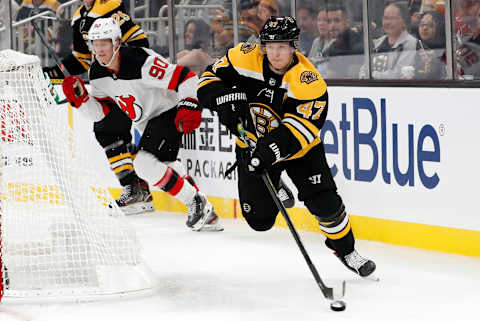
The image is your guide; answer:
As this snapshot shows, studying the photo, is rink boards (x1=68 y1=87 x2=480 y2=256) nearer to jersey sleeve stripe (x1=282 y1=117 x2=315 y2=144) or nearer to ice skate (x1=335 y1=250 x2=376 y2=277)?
ice skate (x1=335 y1=250 x2=376 y2=277)

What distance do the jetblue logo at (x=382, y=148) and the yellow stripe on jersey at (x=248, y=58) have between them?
1034 mm

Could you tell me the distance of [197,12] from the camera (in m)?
6.33

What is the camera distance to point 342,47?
5293 mm

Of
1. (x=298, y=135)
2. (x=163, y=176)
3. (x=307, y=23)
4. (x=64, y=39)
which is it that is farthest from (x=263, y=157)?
(x=64, y=39)

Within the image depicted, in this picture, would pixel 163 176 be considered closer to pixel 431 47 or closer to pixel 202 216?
pixel 202 216

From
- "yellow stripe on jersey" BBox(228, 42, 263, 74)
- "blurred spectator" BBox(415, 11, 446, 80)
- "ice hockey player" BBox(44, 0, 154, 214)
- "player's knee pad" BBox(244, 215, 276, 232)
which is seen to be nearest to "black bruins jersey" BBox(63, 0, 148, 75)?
"ice hockey player" BBox(44, 0, 154, 214)

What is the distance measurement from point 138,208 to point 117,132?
51cm

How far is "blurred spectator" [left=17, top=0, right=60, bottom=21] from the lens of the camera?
7.62 meters

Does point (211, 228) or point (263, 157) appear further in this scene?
point (211, 228)

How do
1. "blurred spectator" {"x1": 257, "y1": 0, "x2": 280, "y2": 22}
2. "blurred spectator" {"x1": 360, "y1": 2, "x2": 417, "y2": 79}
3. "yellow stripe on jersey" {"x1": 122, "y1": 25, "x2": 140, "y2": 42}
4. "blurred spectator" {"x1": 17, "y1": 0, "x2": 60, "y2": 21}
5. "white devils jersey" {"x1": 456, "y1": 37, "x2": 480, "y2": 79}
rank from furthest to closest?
"blurred spectator" {"x1": 17, "y1": 0, "x2": 60, "y2": 21}
"yellow stripe on jersey" {"x1": 122, "y1": 25, "x2": 140, "y2": 42}
"blurred spectator" {"x1": 257, "y1": 0, "x2": 280, "y2": 22}
"blurred spectator" {"x1": 360, "y1": 2, "x2": 417, "y2": 79}
"white devils jersey" {"x1": 456, "y1": 37, "x2": 480, "y2": 79}

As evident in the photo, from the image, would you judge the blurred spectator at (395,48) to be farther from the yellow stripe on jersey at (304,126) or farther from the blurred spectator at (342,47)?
the yellow stripe on jersey at (304,126)

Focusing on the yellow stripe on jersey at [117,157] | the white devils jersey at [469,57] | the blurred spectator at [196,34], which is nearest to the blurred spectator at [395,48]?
the white devils jersey at [469,57]

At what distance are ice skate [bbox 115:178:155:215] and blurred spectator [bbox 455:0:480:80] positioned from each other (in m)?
2.40

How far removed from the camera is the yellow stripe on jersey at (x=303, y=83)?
3.68 metres
